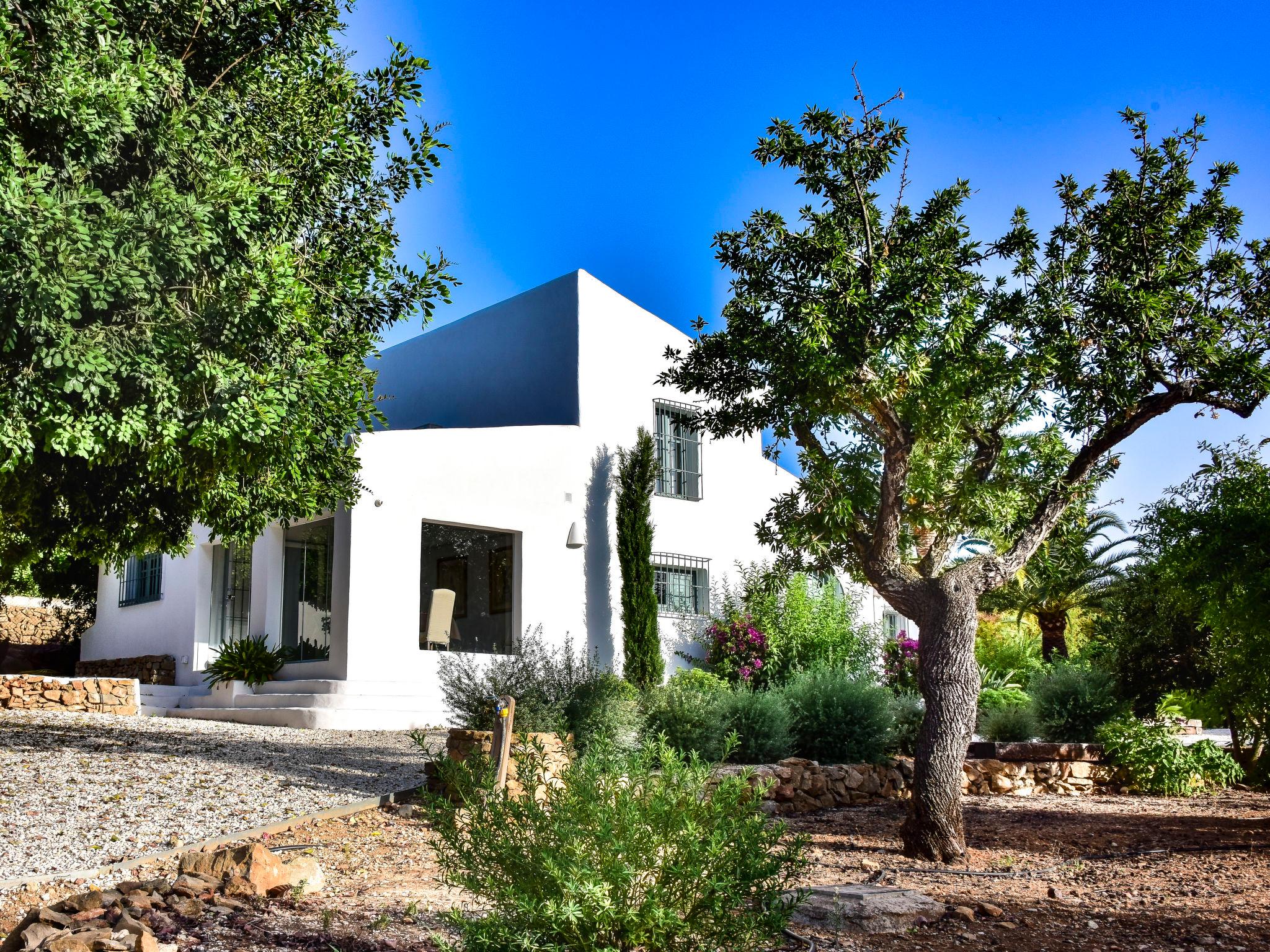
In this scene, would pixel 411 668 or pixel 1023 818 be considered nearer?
pixel 1023 818

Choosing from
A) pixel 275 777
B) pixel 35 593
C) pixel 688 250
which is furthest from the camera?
pixel 35 593

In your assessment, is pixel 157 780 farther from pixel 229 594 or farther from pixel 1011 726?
pixel 1011 726

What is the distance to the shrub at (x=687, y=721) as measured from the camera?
9.13 m

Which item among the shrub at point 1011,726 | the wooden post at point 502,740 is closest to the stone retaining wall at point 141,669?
the wooden post at point 502,740

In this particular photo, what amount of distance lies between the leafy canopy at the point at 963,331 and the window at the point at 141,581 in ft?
36.8

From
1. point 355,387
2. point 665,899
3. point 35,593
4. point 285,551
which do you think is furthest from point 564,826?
point 35,593

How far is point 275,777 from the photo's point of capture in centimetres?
827

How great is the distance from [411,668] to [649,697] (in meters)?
4.18

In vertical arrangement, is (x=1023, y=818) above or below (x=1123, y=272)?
below

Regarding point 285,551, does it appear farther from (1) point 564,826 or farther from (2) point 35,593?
(1) point 564,826

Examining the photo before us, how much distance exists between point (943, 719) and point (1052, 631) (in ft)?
62.5

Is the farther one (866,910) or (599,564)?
(599,564)

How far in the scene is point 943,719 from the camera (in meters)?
7.00

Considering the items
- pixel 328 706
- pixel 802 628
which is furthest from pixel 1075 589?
pixel 328 706
